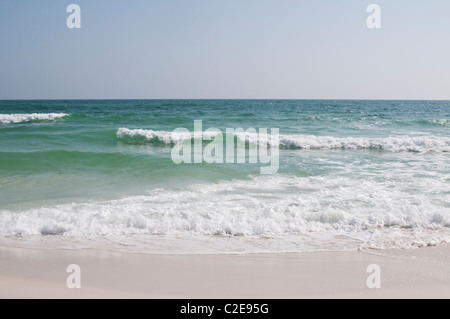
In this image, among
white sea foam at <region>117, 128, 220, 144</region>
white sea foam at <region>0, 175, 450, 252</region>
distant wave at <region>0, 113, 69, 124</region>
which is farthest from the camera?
distant wave at <region>0, 113, 69, 124</region>

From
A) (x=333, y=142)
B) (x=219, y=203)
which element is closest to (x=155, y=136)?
(x=333, y=142)

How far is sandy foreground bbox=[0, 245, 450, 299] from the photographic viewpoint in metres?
3.89

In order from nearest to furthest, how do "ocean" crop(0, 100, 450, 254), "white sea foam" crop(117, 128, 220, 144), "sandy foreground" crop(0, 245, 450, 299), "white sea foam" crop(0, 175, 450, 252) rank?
"sandy foreground" crop(0, 245, 450, 299)
"ocean" crop(0, 100, 450, 254)
"white sea foam" crop(0, 175, 450, 252)
"white sea foam" crop(117, 128, 220, 144)

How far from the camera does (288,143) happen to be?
16.6 m

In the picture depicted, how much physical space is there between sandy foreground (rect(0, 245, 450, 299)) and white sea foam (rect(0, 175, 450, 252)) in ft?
1.62

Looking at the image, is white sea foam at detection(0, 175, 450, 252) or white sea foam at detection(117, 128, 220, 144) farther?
white sea foam at detection(117, 128, 220, 144)

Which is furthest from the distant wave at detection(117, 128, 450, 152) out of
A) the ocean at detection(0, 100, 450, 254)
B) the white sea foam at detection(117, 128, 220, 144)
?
the ocean at detection(0, 100, 450, 254)

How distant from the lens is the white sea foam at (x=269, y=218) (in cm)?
582

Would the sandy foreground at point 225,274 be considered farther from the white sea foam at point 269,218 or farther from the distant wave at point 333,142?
the distant wave at point 333,142

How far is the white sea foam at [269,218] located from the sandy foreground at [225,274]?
0.49 metres

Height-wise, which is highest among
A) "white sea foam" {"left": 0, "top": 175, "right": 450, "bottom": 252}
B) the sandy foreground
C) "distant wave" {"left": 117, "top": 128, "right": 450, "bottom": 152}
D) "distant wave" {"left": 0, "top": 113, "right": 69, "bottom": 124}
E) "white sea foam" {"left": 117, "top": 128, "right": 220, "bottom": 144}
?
"distant wave" {"left": 0, "top": 113, "right": 69, "bottom": 124}

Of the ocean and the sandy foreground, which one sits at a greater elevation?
the ocean

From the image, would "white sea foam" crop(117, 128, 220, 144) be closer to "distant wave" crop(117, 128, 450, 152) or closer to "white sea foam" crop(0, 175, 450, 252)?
"distant wave" crop(117, 128, 450, 152)
